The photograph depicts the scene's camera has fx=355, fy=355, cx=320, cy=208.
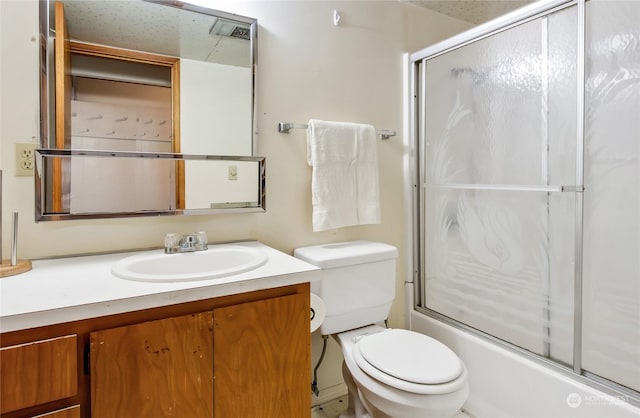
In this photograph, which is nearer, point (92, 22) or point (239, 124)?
point (92, 22)

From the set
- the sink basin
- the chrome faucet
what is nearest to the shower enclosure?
the sink basin

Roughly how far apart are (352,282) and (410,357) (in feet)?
1.21

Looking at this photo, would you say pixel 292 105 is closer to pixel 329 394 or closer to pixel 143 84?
pixel 143 84

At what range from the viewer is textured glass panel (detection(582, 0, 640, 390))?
114 cm

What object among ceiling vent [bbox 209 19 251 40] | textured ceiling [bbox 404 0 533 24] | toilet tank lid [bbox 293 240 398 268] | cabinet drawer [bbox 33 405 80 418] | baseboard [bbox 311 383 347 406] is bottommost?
baseboard [bbox 311 383 347 406]

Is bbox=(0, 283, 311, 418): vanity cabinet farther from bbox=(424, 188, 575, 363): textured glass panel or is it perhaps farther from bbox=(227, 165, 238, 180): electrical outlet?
bbox=(424, 188, 575, 363): textured glass panel

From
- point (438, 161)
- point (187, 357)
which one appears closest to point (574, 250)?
point (438, 161)

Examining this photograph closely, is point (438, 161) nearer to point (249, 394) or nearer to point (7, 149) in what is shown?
point (249, 394)

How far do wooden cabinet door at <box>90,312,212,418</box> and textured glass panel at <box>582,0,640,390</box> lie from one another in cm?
130

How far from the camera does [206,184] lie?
4.73ft

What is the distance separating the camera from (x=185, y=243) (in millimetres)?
1299

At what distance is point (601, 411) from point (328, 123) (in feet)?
4.80

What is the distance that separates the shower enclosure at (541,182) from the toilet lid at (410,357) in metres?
0.42

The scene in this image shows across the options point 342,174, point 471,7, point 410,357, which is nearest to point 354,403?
point 410,357
